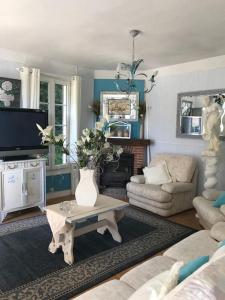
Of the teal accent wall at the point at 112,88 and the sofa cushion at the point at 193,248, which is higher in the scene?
the teal accent wall at the point at 112,88

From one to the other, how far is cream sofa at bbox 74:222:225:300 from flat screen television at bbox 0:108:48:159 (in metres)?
2.99

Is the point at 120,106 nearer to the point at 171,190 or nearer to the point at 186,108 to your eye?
the point at 186,108

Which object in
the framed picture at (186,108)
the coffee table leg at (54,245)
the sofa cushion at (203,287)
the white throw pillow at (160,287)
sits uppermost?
the framed picture at (186,108)

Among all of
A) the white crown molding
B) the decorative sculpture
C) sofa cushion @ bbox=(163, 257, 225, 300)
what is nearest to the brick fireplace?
the white crown molding

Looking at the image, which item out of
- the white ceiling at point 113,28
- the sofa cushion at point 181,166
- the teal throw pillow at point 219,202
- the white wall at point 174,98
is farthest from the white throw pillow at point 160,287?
the white wall at point 174,98

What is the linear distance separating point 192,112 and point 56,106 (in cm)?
266

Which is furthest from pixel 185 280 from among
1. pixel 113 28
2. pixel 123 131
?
pixel 123 131

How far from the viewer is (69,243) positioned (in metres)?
2.70

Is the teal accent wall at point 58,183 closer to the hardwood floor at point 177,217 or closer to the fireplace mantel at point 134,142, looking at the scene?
the hardwood floor at point 177,217

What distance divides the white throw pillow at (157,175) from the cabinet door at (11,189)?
7.01 feet

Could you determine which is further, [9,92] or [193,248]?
[9,92]

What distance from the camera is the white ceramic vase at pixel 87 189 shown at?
2.96 metres

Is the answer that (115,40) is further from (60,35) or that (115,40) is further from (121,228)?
(121,228)

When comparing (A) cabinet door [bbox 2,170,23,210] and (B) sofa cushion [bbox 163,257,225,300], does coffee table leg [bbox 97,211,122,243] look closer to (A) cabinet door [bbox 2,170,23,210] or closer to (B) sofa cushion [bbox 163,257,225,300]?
(A) cabinet door [bbox 2,170,23,210]
